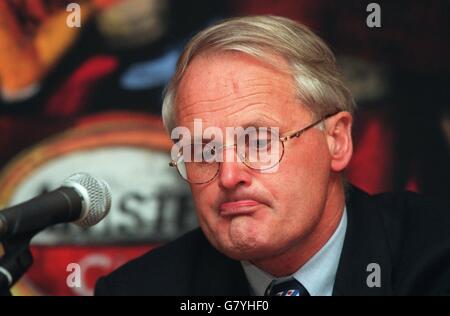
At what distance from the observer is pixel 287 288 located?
2.07m

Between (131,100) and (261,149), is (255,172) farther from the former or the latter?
(131,100)

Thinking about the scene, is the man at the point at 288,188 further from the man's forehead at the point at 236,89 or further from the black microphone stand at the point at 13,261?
the black microphone stand at the point at 13,261

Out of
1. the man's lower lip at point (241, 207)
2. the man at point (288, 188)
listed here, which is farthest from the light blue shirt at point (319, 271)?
the man's lower lip at point (241, 207)

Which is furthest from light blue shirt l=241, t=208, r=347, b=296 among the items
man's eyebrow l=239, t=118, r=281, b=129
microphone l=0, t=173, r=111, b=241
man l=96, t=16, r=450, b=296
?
microphone l=0, t=173, r=111, b=241

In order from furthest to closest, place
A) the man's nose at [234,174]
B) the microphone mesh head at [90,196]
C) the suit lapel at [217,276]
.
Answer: the suit lapel at [217,276], the man's nose at [234,174], the microphone mesh head at [90,196]

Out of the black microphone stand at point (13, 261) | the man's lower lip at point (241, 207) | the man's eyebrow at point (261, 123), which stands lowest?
the man's lower lip at point (241, 207)

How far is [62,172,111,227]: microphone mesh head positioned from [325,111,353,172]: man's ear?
0.76m

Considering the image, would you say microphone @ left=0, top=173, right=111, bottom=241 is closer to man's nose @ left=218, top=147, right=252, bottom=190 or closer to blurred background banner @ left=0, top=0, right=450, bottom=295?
man's nose @ left=218, top=147, right=252, bottom=190

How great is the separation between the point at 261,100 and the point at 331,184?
34 cm

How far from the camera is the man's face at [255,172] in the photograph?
191 cm

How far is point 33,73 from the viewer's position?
108 inches

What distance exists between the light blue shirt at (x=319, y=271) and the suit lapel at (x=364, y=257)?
0.04 meters
